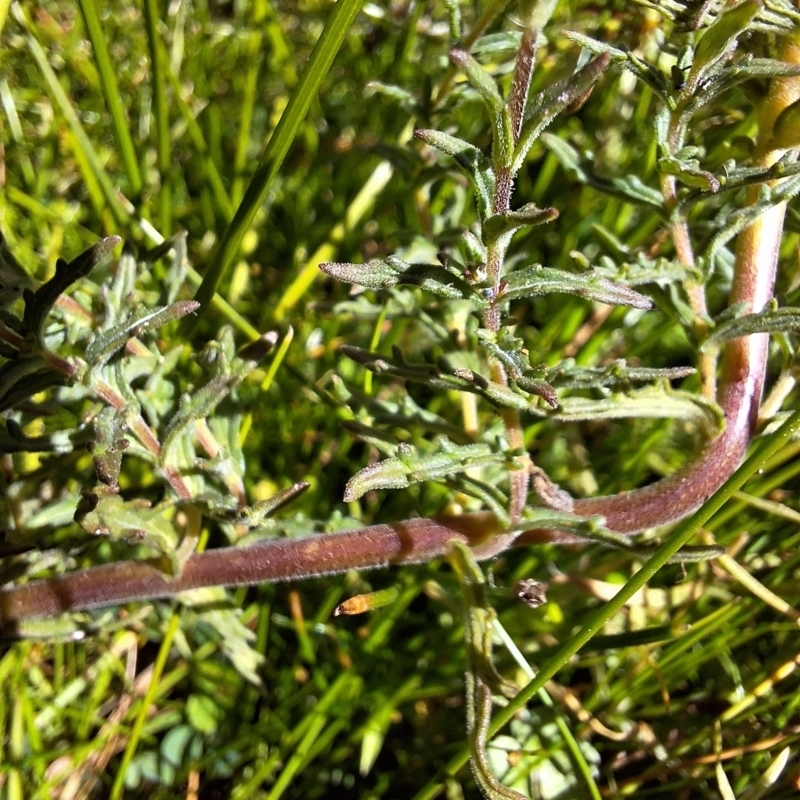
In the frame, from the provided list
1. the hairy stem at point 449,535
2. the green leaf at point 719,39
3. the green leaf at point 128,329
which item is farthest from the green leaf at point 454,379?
the green leaf at point 719,39

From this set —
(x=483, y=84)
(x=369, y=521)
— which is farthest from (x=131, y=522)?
(x=483, y=84)

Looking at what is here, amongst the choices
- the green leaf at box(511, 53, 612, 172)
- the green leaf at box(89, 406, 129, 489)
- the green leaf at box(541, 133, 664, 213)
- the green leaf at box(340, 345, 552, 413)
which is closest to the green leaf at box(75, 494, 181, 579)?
the green leaf at box(89, 406, 129, 489)

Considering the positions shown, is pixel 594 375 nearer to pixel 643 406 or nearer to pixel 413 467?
pixel 643 406

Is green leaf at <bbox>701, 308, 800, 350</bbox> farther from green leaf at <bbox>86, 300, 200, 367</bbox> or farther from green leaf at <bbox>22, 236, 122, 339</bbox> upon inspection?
green leaf at <bbox>22, 236, 122, 339</bbox>

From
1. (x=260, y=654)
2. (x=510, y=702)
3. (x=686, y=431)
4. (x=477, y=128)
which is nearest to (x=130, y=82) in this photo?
(x=477, y=128)

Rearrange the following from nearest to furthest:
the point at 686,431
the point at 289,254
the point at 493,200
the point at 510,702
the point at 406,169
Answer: the point at 493,200, the point at 510,702, the point at 406,169, the point at 686,431, the point at 289,254

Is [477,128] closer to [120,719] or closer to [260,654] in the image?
[260,654]
